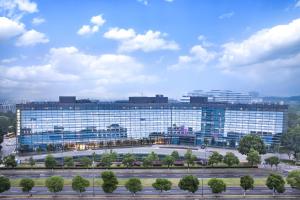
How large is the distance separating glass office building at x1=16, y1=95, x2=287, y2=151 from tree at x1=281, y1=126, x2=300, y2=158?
774 cm

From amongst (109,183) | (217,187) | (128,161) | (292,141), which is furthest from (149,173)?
(292,141)

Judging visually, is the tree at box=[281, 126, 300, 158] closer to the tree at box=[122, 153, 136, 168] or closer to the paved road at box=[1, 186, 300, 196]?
the paved road at box=[1, 186, 300, 196]

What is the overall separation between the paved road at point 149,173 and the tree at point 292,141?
29.3 metres

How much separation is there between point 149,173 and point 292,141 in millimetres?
61251

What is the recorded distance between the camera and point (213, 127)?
153625 mm

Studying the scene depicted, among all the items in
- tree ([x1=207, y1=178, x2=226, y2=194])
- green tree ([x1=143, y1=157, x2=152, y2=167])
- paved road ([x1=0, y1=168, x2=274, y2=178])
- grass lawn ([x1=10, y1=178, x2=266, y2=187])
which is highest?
tree ([x1=207, y1=178, x2=226, y2=194])

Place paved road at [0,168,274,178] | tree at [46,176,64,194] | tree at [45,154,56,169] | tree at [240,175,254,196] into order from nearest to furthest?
1. tree at [46,176,64,194]
2. tree at [240,175,254,196]
3. paved road at [0,168,274,178]
4. tree at [45,154,56,169]

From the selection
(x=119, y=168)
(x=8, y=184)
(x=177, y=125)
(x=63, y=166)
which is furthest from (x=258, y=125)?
(x=8, y=184)

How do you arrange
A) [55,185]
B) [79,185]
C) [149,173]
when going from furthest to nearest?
[149,173]
[79,185]
[55,185]

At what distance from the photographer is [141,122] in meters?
151

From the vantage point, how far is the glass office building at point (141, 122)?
135 m

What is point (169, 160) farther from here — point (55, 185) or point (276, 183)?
point (55, 185)

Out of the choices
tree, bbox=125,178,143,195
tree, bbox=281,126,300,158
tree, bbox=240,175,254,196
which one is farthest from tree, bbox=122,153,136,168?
tree, bbox=281,126,300,158

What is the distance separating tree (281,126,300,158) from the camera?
125312mm
